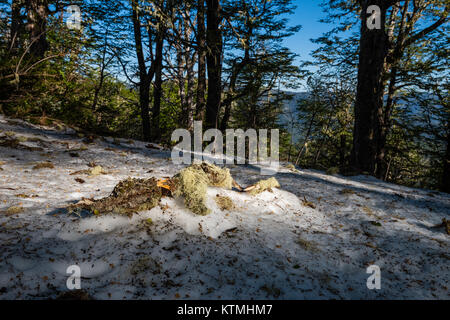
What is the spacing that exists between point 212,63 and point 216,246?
6.31 m

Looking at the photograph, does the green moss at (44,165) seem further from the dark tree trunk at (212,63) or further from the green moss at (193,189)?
the dark tree trunk at (212,63)

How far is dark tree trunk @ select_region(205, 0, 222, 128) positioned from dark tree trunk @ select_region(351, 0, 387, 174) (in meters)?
3.57

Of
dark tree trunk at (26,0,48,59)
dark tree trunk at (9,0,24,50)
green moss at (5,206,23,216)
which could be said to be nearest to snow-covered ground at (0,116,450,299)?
green moss at (5,206,23,216)

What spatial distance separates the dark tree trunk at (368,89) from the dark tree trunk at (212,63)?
11.7 ft

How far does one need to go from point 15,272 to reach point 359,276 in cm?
212

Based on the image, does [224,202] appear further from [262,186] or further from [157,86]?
[157,86]

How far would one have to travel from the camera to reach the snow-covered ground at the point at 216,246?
1.22m

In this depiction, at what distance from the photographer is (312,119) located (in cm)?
1205

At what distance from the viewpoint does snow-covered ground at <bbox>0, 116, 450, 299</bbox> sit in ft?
4.00

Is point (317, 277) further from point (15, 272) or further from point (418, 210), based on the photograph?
point (418, 210)

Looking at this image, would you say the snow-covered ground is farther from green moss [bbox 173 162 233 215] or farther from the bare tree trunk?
the bare tree trunk

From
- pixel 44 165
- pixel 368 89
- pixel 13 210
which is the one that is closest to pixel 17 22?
pixel 44 165

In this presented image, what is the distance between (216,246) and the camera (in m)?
1.63

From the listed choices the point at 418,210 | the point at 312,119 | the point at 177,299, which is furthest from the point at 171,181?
the point at 312,119
